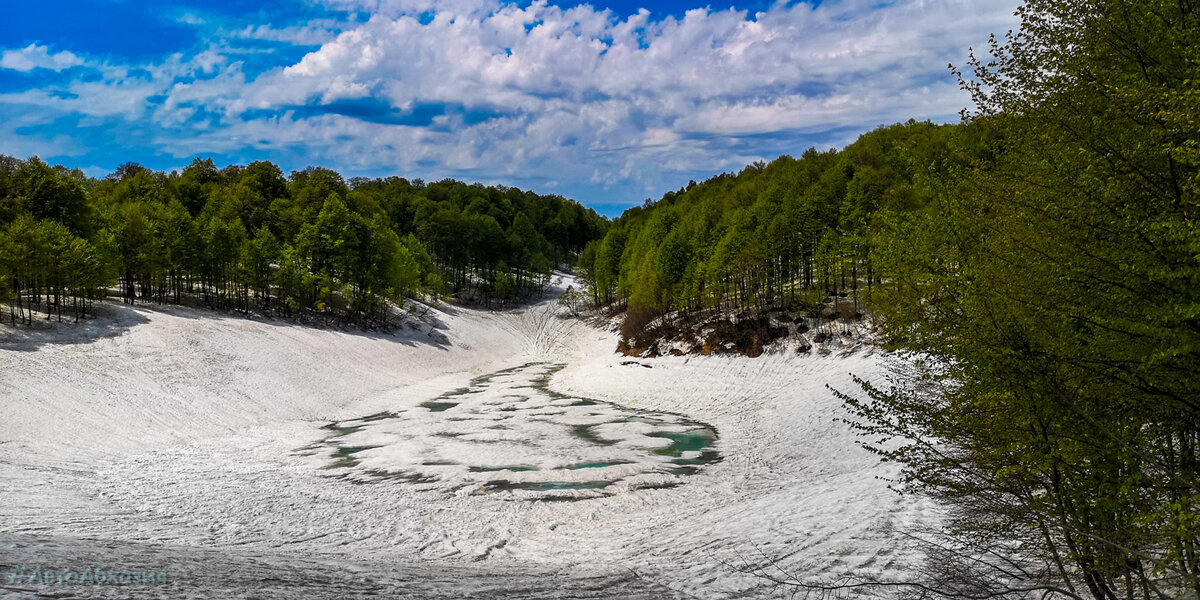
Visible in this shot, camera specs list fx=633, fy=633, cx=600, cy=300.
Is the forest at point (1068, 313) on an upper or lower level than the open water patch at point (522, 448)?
upper

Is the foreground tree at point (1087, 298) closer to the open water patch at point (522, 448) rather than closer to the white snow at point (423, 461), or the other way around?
the white snow at point (423, 461)

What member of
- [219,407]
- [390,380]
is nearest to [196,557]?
[219,407]

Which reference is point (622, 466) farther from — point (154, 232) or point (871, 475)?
point (154, 232)

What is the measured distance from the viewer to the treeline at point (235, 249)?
4578 centimetres

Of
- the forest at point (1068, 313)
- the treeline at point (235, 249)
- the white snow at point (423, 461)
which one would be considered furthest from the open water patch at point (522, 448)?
the treeline at point (235, 249)

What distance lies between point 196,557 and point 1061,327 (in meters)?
17.9

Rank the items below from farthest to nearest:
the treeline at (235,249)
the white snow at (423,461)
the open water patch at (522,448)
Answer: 1. the treeline at (235,249)
2. the open water patch at (522,448)
3. the white snow at (423,461)

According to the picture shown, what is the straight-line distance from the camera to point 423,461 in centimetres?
2741

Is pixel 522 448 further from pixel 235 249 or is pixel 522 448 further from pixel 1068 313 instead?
pixel 235 249

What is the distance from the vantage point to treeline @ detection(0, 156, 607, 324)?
45781 millimetres

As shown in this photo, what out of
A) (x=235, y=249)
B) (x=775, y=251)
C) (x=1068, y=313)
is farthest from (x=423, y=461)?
(x=235, y=249)

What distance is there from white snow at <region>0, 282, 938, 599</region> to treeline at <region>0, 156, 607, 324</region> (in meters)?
5.24

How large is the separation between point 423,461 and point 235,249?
45389mm

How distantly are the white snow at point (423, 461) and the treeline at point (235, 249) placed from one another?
5242mm
